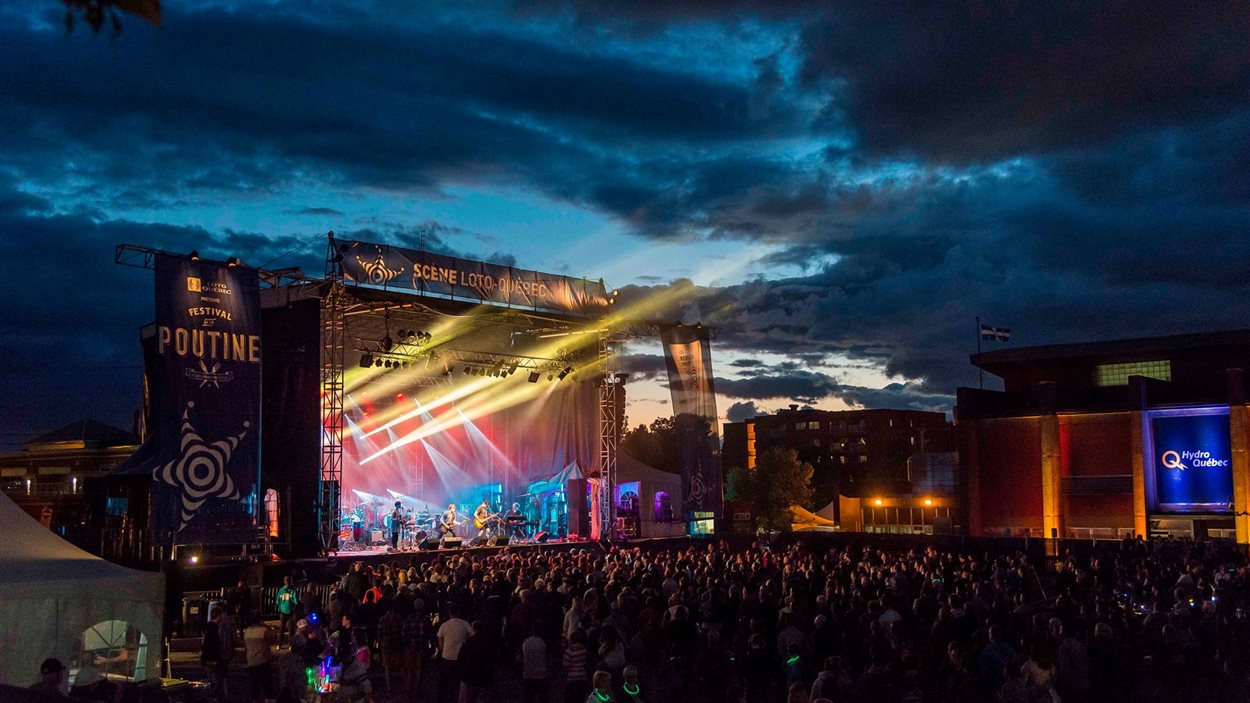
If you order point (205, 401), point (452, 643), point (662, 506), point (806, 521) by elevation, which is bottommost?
point (806, 521)

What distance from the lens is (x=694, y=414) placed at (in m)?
31.8

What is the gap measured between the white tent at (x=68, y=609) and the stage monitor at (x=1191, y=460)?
34428mm

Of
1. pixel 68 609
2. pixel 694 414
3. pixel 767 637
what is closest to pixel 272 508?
pixel 694 414

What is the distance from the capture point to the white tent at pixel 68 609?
9.69 metres

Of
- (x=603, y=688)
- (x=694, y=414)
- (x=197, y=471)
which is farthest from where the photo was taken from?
(x=694, y=414)

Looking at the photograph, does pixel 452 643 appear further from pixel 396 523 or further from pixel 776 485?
pixel 776 485

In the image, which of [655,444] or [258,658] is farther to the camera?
[655,444]

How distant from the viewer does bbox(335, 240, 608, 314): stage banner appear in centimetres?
2544

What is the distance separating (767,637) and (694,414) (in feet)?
66.7

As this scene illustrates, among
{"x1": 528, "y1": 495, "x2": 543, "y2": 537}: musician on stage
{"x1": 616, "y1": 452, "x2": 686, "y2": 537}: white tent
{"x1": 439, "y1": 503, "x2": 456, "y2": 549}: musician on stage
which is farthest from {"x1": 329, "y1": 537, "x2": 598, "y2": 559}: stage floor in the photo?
{"x1": 616, "y1": 452, "x2": 686, "y2": 537}: white tent

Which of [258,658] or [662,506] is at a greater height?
[662,506]

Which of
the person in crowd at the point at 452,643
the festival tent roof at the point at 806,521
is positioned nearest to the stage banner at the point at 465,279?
the person in crowd at the point at 452,643

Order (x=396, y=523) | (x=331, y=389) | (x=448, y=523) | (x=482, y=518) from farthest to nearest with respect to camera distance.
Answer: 1. (x=482, y=518)
2. (x=448, y=523)
3. (x=396, y=523)
4. (x=331, y=389)

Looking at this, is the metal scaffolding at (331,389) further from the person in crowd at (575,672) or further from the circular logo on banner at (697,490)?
the person in crowd at (575,672)
